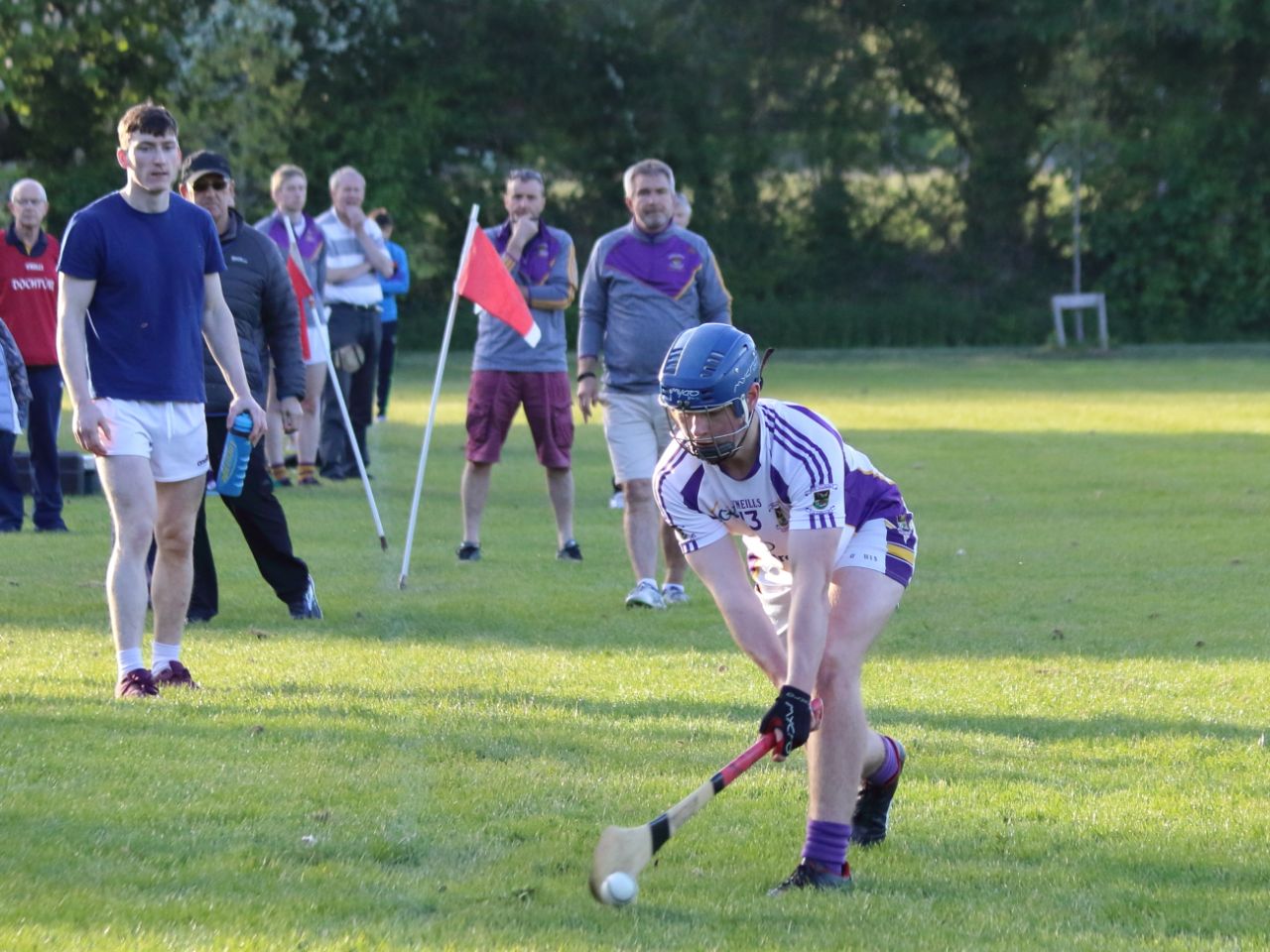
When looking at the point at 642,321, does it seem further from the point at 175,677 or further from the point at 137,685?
the point at 137,685

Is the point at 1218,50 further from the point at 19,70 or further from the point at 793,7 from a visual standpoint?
the point at 19,70

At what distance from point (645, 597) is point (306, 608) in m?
1.75

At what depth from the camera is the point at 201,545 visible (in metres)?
8.91

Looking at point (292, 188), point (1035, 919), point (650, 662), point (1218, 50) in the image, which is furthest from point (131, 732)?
point (1218, 50)

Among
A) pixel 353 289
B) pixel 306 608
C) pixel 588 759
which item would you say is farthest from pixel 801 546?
pixel 353 289

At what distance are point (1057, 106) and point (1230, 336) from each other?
6.29 metres

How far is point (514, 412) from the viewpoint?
11.3 metres

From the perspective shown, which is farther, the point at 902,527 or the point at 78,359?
the point at 78,359

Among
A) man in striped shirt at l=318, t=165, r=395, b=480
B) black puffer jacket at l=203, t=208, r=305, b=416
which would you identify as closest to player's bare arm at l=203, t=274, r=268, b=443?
black puffer jacket at l=203, t=208, r=305, b=416

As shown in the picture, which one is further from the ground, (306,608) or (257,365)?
(257,365)

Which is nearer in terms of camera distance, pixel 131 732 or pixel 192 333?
pixel 131 732

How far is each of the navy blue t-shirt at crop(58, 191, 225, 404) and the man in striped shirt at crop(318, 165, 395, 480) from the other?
23.9 ft

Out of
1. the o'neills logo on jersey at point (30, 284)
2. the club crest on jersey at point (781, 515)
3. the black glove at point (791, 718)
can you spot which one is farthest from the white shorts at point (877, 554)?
the o'neills logo on jersey at point (30, 284)

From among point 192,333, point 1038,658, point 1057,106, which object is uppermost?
point 1057,106
